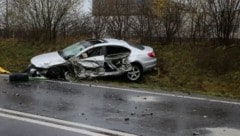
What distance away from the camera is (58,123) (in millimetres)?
9000

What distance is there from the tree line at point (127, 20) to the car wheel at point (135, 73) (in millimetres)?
3155

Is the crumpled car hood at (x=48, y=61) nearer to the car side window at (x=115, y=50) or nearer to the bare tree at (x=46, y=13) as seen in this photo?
the car side window at (x=115, y=50)

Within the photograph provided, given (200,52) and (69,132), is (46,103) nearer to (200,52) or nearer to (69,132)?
(69,132)

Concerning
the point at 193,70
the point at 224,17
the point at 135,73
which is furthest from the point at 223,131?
the point at 224,17

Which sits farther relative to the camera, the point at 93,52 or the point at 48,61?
the point at 93,52

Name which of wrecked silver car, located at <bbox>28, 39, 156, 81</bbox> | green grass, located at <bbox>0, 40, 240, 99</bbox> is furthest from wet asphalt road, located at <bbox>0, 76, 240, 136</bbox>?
green grass, located at <bbox>0, 40, 240, 99</bbox>

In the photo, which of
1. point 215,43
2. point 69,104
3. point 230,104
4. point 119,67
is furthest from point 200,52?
point 69,104

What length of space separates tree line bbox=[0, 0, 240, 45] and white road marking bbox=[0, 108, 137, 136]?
10.1m

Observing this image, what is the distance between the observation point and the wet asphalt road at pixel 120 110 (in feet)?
28.7

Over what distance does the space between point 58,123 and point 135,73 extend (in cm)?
803

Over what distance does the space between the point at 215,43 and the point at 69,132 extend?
11.0m

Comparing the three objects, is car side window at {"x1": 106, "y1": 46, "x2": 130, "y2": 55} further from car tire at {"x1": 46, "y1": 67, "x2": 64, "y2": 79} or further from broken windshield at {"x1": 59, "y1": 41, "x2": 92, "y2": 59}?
car tire at {"x1": 46, "y1": 67, "x2": 64, "y2": 79}

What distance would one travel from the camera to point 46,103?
36.1ft

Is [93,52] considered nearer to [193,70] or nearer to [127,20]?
[193,70]
